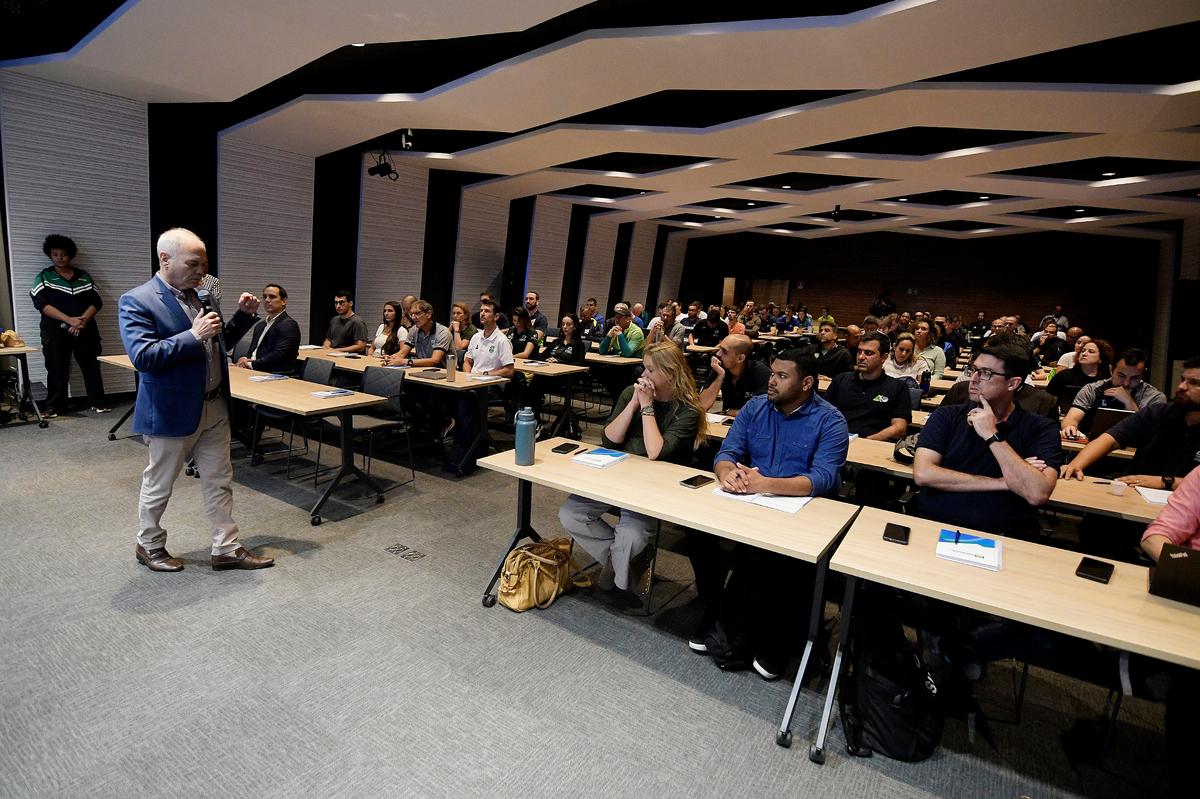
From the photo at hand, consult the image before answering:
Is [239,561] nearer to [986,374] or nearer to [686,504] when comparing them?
[686,504]

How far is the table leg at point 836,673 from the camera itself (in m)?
2.09

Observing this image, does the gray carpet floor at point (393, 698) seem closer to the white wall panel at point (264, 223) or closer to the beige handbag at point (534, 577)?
the beige handbag at point (534, 577)

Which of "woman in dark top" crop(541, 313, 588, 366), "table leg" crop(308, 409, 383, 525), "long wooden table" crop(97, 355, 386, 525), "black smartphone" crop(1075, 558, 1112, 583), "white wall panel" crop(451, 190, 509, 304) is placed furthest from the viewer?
"white wall panel" crop(451, 190, 509, 304)

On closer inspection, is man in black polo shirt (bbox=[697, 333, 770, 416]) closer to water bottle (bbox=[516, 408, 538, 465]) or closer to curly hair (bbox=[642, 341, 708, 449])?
curly hair (bbox=[642, 341, 708, 449])

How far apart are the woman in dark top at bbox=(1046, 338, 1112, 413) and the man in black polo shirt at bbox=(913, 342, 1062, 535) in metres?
3.29

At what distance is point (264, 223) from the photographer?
7617mm

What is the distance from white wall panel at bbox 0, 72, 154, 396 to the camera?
568 centimetres

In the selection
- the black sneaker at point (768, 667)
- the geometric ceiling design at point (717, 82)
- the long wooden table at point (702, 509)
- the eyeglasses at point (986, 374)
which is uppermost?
the geometric ceiling design at point (717, 82)

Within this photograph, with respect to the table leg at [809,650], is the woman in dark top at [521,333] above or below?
above

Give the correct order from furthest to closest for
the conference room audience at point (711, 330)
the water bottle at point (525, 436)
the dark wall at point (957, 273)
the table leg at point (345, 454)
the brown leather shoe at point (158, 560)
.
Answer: the dark wall at point (957, 273), the conference room audience at point (711, 330), the table leg at point (345, 454), the brown leather shoe at point (158, 560), the water bottle at point (525, 436)

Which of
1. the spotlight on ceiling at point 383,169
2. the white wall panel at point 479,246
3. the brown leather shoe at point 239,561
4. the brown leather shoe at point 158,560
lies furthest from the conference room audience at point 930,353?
the white wall panel at point 479,246

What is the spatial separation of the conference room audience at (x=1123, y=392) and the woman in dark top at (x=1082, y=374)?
894 millimetres

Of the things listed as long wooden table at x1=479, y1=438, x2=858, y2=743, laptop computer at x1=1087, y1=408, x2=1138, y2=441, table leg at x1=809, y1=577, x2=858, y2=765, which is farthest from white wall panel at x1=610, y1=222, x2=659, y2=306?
table leg at x1=809, y1=577, x2=858, y2=765

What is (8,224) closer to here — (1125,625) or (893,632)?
(893,632)
